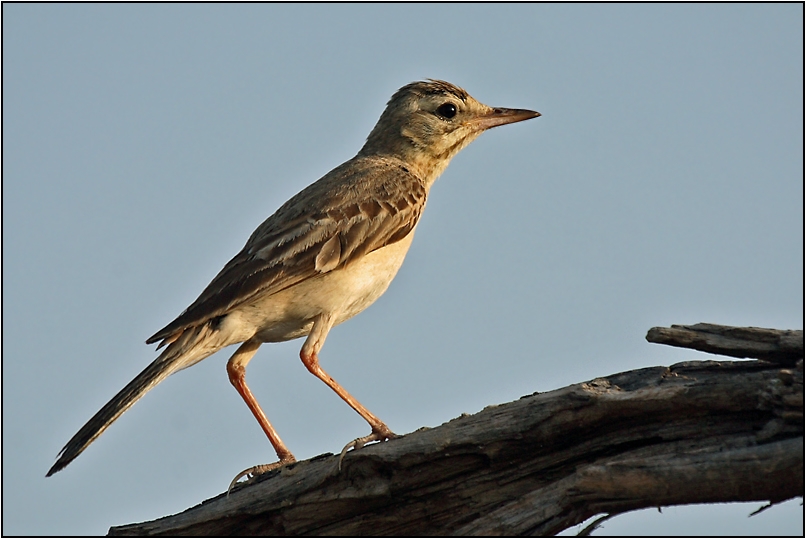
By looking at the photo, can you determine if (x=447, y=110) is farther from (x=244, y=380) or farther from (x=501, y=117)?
(x=244, y=380)

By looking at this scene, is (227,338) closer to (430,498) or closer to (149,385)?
(149,385)

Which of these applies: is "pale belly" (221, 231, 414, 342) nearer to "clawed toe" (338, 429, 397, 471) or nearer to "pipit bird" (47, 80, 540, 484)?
"pipit bird" (47, 80, 540, 484)

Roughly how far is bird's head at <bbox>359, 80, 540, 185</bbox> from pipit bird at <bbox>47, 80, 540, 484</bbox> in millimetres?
173

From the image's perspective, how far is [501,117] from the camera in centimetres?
1154

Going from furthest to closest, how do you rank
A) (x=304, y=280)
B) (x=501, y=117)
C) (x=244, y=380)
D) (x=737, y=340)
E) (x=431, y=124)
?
(x=501, y=117)
(x=431, y=124)
(x=244, y=380)
(x=304, y=280)
(x=737, y=340)

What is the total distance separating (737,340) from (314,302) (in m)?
4.30

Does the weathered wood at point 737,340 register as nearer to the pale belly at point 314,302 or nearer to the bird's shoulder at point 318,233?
the pale belly at point 314,302

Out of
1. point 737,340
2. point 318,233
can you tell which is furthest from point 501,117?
point 737,340

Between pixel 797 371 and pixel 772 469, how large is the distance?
648mm

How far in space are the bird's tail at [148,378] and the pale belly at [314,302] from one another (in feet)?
0.88

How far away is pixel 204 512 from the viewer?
25.8ft

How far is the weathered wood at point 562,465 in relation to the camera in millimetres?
5645

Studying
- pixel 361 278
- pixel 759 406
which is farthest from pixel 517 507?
pixel 361 278

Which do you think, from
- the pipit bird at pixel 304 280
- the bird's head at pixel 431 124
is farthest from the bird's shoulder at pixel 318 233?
the bird's head at pixel 431 124
